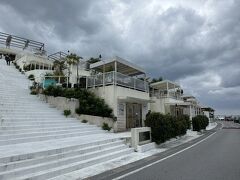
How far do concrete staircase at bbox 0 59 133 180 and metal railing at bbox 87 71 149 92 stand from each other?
4.88 meters

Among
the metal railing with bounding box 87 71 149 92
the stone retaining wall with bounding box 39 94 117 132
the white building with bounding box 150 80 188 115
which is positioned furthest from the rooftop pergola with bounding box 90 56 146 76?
the white building with bounding box 150 80 188 115

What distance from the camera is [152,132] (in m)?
14.8

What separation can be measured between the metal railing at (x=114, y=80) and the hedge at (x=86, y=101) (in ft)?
5.17

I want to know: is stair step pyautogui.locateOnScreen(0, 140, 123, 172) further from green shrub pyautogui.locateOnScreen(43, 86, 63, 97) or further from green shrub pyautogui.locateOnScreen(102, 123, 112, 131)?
green shrub pyautogui.locateOnScreen(43, 86, 63, 97)

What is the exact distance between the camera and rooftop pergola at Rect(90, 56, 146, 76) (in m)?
20.5

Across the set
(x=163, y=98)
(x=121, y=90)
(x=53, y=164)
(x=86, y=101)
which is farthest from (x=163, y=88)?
(x=53, y=164)

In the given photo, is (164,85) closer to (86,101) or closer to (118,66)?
(118,66)

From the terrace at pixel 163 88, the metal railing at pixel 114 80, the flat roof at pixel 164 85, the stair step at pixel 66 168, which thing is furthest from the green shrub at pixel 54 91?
the flat roof at pixel 164 85

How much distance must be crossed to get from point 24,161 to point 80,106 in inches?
416

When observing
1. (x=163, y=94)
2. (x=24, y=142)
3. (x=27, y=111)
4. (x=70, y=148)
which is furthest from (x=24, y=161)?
(x=163, y=94)

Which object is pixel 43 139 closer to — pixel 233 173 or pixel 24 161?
pixel 24 161

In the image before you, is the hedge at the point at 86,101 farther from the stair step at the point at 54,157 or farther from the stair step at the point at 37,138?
the stair step at the point at 54,157

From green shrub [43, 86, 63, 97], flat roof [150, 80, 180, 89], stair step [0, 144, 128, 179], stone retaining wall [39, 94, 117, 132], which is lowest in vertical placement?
stair step [0, 144, 128, 179]

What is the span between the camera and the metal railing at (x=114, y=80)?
19453 millimetres
